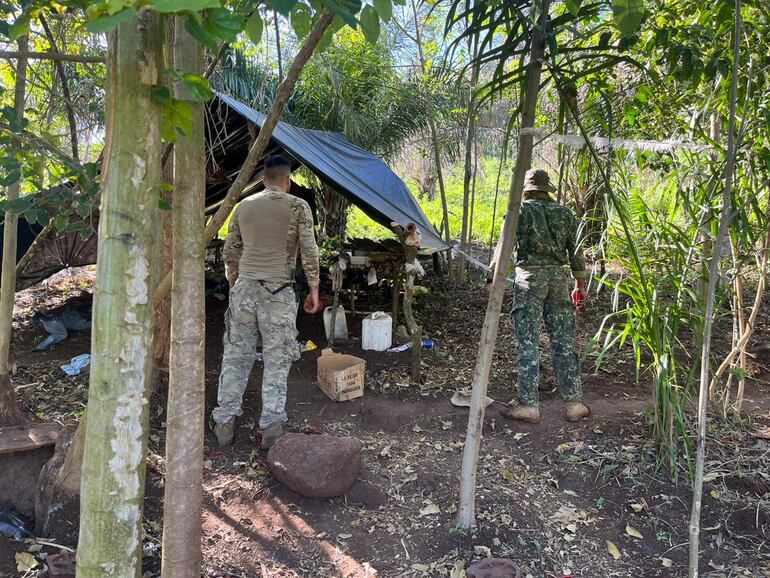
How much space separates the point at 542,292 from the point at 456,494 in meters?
1.44

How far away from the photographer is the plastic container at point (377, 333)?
15.6ft

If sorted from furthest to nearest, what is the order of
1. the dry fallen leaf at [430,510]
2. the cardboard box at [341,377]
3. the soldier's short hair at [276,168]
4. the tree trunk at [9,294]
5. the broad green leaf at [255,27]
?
the cardboard box at [341,377] → the soldier's short hair at [276,168] → the tree trunk at [9,294] → the dry fallen leaf at [430,510] → the broad green leaf at [255,27]

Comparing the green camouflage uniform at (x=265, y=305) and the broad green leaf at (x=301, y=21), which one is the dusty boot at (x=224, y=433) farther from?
the broad green leaf at (x=301, y=21)

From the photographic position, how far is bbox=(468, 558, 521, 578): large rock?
1.96m

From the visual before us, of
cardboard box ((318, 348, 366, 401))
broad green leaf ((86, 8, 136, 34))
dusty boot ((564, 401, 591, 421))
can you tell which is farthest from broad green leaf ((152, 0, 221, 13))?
dusty boot ((564, 401, 591, 421))

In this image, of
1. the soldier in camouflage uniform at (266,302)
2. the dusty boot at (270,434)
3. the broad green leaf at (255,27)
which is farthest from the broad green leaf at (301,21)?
the dusty boot at (270,434)

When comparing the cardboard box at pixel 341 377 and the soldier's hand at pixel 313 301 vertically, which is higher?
the soldier's hand at pixel 313 301

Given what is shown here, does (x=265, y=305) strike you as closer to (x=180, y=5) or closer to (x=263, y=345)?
(x=263, y=345)

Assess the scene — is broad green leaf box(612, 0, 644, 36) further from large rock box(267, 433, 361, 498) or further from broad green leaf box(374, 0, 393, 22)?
large rock box(267, 433, 361, 498)

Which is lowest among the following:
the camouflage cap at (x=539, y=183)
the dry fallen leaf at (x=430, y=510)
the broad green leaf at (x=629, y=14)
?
the dry fallen leaf at (x=430, y=510)

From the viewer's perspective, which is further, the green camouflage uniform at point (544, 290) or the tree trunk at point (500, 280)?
the green camouflage uniform at point (544, 290)

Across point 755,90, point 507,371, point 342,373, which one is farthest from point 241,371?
point 755,90

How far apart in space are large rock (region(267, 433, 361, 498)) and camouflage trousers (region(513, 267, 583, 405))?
51.8 inches

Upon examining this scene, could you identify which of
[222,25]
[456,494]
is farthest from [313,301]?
[222,25]
